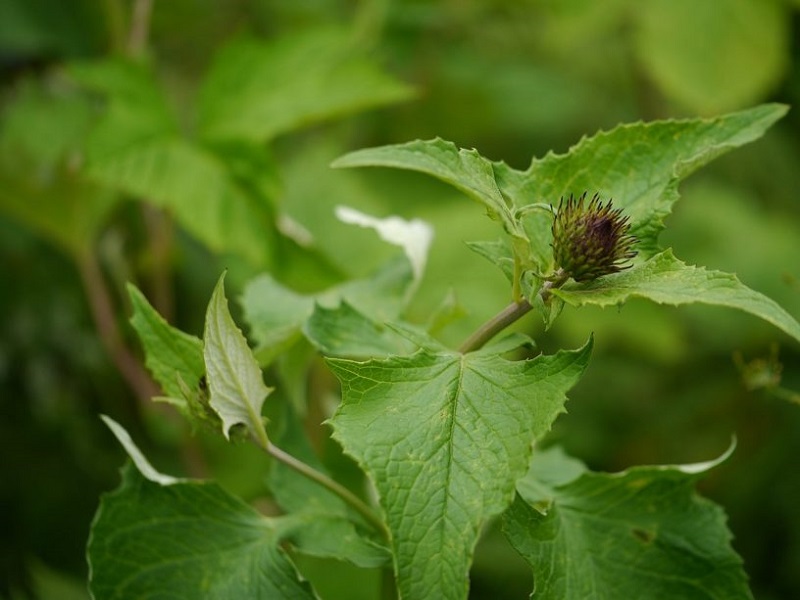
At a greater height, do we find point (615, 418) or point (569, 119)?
point (569, 119)

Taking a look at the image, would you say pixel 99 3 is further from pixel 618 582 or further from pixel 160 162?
pixel 618 582

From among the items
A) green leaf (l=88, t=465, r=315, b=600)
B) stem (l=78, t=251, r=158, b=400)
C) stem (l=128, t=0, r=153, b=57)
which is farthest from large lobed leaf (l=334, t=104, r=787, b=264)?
stem (l=128, t=0, r=153, b=57)

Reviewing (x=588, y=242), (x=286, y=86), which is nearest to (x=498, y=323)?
(x=588, y=242)

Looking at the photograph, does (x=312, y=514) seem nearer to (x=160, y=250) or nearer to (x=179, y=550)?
(x=179, y=550)

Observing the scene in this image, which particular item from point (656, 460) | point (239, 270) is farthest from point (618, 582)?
point (656, 460)

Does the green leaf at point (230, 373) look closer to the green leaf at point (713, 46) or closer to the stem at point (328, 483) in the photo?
the stem at point (328, 483)
